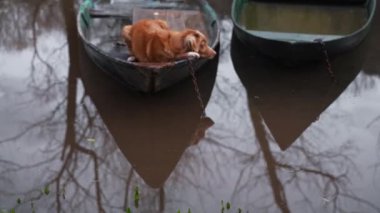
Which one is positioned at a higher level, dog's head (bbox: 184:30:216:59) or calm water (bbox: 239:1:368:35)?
dog's head (bbox: 184:30:216:59)

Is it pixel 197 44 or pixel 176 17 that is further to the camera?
pixel 176 17

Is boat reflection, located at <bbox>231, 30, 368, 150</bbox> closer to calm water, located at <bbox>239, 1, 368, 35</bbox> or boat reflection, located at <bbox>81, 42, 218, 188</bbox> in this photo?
calm water, located at <bbox>239, 1, 368, 35</bbox>

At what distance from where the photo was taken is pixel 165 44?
235 inches

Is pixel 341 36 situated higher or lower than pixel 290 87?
higher

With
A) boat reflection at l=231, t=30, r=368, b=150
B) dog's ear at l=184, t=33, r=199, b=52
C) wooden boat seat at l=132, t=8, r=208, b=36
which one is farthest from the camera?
wooden boat seat at l=132, t=8, r=208, b=36

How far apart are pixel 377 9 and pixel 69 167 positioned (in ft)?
16.4

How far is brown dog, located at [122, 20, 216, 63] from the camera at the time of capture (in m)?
5.93

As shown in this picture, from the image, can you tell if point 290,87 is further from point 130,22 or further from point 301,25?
point 130,22

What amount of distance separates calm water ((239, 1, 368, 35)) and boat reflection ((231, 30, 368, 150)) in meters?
0.33

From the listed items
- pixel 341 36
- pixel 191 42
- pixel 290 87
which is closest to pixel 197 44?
pixel 191 42

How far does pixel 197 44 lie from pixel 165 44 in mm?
309

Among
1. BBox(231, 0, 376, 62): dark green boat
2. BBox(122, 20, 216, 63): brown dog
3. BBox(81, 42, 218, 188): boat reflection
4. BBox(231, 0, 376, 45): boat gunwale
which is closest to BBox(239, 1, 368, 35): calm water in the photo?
BBox(231, 0, 376, 62): dark green boat

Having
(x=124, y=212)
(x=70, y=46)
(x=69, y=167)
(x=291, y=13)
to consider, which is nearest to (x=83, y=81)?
(x=70, y=46)

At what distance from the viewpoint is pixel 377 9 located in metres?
8.39
